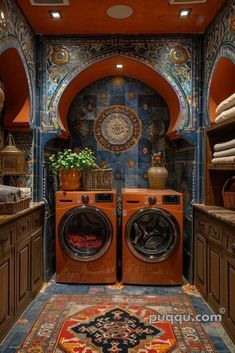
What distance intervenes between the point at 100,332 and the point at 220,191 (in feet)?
6.05

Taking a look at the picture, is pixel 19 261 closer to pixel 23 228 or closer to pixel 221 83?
pixel 23 228

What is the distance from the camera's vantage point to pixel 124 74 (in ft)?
14.5

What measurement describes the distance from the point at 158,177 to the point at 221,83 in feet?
4.44

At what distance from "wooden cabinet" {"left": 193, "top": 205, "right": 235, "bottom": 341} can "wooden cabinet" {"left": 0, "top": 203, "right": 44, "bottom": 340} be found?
1.70m

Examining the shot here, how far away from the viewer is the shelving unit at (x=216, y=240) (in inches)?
97.6

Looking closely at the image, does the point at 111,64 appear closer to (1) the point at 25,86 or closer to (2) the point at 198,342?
(1) the point at 25,86

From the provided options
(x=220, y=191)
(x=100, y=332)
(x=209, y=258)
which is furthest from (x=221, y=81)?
(x=100, y=332)

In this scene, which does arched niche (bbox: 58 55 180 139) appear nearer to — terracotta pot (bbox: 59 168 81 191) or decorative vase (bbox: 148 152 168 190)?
decorative vase (bbox: 148 152 168 190)

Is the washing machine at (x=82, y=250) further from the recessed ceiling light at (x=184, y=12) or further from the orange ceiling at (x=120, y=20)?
the recessed ceiling light at (x=184, y=12)

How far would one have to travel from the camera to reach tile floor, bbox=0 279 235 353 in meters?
2.43

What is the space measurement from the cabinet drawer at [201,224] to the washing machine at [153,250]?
215 millimetres

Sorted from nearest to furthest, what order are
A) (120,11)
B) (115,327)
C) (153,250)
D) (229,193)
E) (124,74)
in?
(115,327), (229,193), (120,11), (153,250), (124,74)

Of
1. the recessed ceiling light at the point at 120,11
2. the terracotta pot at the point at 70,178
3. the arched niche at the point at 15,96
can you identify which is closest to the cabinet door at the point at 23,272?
the terracotta pot at the point at 70,178

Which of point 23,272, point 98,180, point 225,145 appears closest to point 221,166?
point 225,145
